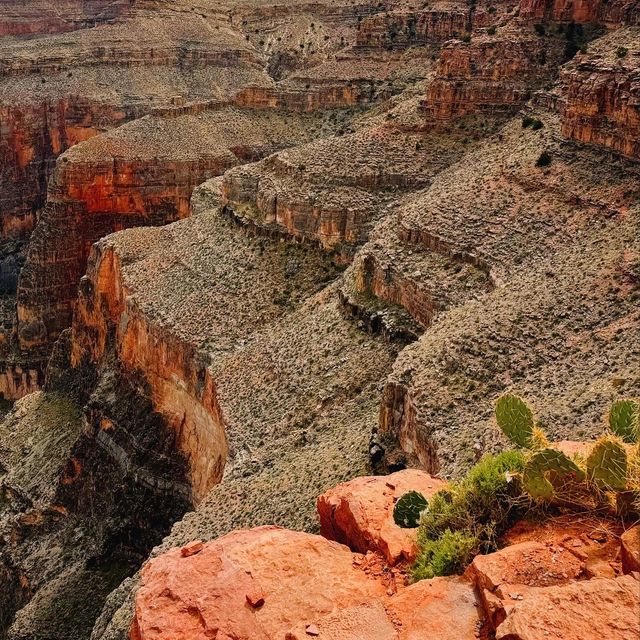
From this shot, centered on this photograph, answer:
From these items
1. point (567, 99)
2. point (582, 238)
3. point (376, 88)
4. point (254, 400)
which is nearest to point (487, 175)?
point (567, 99)

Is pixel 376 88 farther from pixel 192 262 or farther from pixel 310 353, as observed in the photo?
pixel 310 353

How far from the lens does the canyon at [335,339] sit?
1808cm

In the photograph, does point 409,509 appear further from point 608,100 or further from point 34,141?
point 34,141

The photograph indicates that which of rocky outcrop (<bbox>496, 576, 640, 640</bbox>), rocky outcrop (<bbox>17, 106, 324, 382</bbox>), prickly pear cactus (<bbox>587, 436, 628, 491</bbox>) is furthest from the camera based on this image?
rocky outcrop (<bbox>17, 106, 324, 382</bbox>)

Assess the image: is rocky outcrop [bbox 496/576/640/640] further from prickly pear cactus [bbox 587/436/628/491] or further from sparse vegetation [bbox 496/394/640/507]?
sparse vegetation [bbox 496/394/640/507]

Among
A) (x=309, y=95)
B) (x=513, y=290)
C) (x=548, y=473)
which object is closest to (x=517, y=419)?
(x=548, y=473)

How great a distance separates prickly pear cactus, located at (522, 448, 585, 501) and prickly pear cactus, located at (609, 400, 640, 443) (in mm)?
1284

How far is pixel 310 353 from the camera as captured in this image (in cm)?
4297

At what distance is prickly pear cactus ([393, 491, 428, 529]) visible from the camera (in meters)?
19.2

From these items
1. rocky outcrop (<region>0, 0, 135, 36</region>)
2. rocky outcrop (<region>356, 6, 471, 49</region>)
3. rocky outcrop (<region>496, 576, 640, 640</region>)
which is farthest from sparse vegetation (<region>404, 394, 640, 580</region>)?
rocky outcrop (<region>0, 0, 135, 36</region>)

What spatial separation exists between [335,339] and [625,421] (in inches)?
1020

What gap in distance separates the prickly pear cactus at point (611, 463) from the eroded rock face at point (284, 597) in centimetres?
318

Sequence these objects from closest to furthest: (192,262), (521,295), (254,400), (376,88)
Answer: (521,295)
(254,400)
(192,262)
(376,88)

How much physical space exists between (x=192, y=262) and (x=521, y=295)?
2755 centimetres
